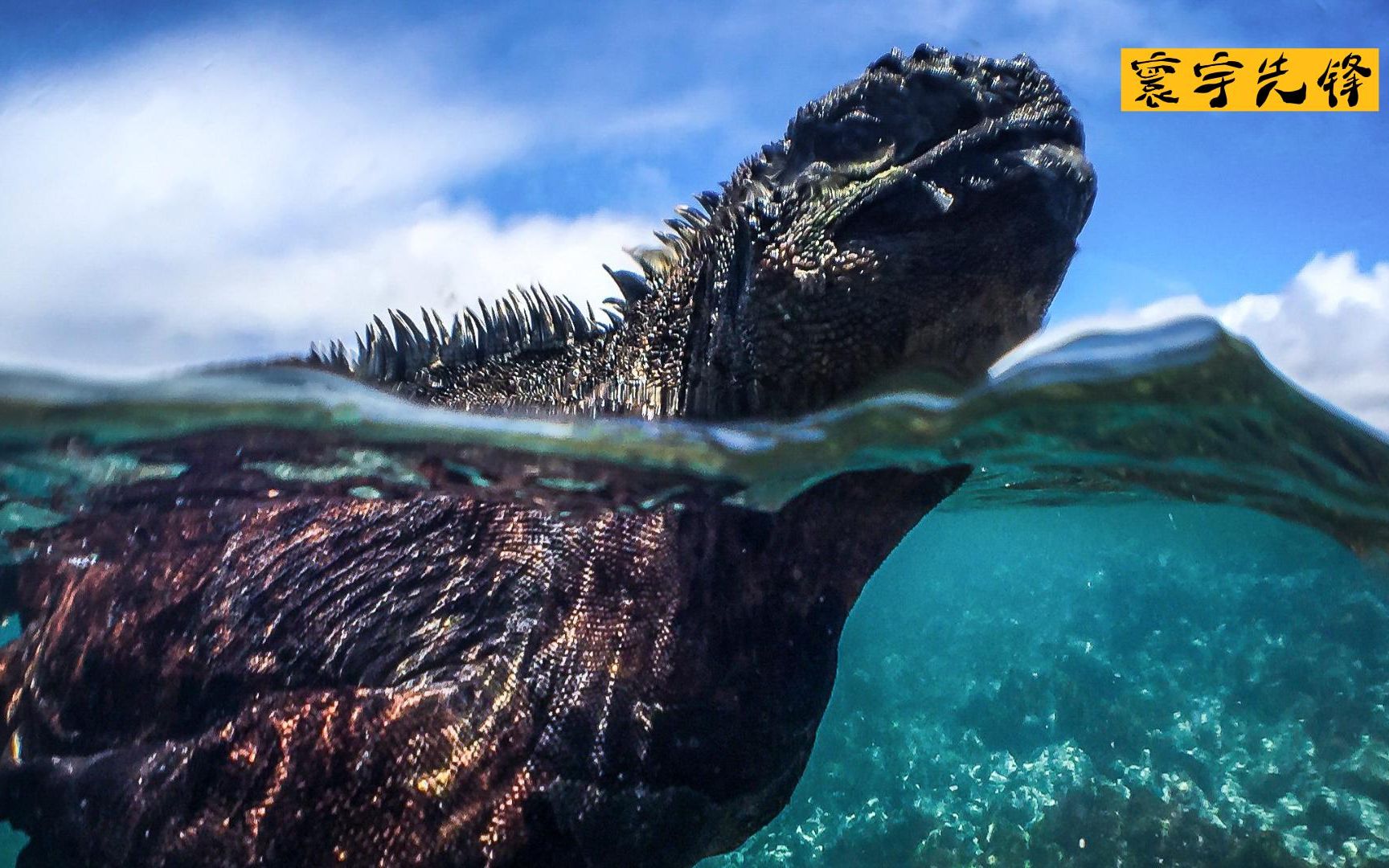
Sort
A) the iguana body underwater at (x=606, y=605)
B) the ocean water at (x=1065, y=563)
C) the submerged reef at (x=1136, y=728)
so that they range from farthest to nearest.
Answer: the submerged reef at (x=1136, y=728) → the ocean water at (x=1065, y=563) → the iguana body underwater at (x=606, y=605)

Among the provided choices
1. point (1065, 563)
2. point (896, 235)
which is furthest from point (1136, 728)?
point (1065, 563)

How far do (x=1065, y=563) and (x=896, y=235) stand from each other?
3061 centimetres

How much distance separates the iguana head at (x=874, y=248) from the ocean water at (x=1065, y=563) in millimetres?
391

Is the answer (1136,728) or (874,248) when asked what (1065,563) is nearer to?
(1136,728)

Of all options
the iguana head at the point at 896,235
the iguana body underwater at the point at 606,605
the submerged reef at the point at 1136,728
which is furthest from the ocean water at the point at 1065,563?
the iguana head at the point at 896,235

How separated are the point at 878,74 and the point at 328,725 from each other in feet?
9.93

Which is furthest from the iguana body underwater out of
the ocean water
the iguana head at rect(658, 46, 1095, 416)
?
the ocean water

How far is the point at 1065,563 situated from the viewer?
29.9m

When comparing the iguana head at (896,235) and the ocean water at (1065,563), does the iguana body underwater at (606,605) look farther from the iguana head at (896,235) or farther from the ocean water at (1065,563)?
the ocean water at (1065,563)

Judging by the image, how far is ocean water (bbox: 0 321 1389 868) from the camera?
144 inches

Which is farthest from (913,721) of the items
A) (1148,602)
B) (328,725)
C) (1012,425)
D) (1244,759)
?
(328,725)

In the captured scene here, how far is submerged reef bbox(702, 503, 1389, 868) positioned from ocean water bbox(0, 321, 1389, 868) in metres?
0.05

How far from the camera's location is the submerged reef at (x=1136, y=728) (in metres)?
11.5

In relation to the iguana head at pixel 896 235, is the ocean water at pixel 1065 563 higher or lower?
lower
